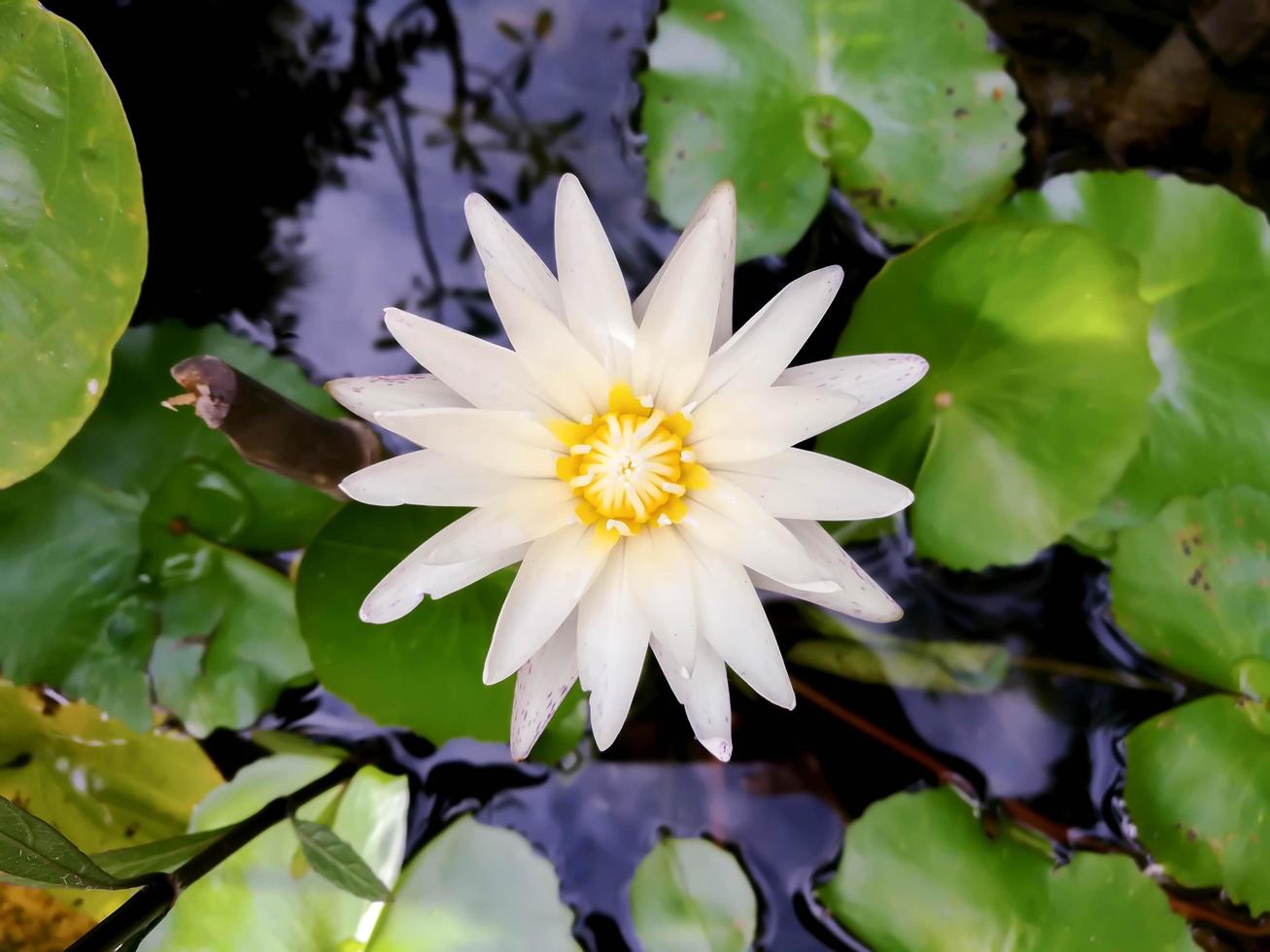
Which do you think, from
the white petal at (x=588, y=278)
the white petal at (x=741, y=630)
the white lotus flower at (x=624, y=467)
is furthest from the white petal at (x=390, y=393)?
the white petal at (x=741, y=630)

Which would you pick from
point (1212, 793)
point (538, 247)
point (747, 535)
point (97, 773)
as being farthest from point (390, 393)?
point (1212, 793)

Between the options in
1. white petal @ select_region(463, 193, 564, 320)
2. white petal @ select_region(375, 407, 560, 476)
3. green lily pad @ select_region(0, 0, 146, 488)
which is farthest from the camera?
green lily pad @ select_region(0, 0, 146, 488)

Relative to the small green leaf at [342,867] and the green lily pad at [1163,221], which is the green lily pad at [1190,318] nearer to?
the green lily pad at [1163,221]

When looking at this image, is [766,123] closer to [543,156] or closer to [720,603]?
[543,156]

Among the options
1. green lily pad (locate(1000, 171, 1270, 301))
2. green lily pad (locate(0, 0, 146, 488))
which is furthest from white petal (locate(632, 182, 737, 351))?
green lily pad (locate(1000, 171, 1270, 301))

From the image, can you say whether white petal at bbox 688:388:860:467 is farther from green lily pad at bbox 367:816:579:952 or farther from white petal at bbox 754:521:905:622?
green lily pad at bbox 367:816:579:952
